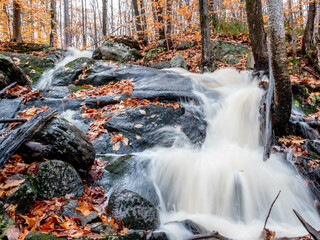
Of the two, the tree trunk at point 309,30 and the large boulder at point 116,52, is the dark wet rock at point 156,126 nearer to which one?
the tree trunk at point 309,30

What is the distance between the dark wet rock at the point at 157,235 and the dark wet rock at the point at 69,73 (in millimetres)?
7308

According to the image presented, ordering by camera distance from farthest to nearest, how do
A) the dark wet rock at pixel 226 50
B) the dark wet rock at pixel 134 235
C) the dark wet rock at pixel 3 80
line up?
the dark wet rock at pixel 226 50 → the dark wet rock at pixel 3 80 → the dark wet rock at pixel 134 235

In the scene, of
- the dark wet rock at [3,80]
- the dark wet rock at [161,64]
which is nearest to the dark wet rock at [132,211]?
the dark wet rock at [3,80]

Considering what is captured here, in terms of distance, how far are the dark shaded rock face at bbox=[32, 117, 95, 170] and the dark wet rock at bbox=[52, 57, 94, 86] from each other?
5249 millimetres

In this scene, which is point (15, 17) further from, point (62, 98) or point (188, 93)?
point (188, 93)

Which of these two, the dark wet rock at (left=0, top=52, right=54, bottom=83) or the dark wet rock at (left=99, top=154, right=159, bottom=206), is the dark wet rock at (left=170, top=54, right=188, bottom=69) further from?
the dark wet rock at (left=99, top=154, right=159, bottom=206)

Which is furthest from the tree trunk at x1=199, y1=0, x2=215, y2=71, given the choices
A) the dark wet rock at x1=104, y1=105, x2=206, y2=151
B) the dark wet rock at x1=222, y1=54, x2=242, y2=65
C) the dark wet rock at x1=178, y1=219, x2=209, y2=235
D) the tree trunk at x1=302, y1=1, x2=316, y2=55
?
the dark wet rock at x1=178, y1=219, x2=209, y2=235

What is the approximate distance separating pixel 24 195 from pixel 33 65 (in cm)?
820

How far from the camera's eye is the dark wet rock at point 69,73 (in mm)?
8305

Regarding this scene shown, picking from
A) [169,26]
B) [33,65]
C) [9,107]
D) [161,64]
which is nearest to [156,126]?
[9,107]

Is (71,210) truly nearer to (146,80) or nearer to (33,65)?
(146,80)

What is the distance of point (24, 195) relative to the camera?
2609mm

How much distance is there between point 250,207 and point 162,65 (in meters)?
7.95

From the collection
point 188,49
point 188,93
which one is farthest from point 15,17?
point 188,93
